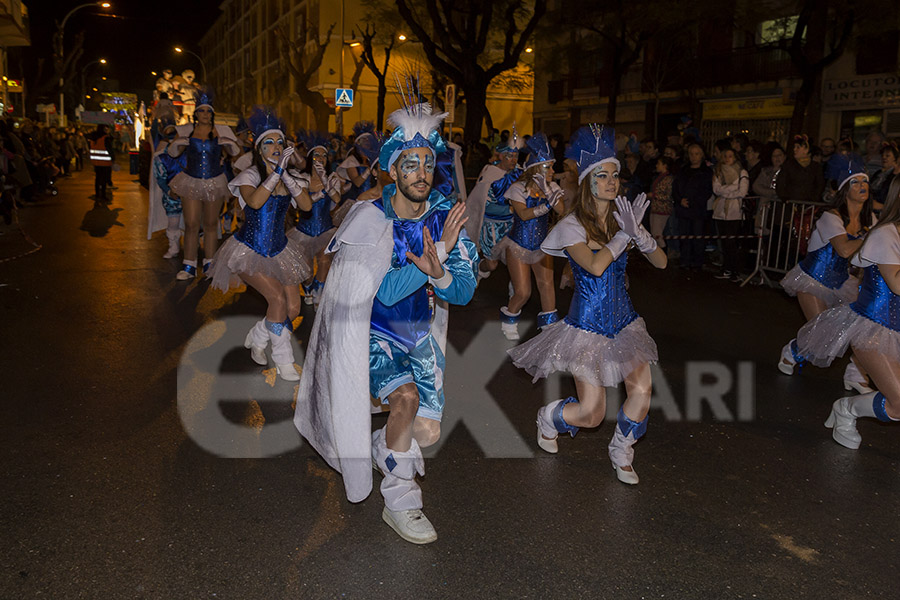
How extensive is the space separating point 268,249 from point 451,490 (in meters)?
3.00

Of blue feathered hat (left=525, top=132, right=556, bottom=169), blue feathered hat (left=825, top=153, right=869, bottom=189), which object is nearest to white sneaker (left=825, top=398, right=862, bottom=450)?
blue feathered hat (left=825, top=153, right=869, bottom=189)

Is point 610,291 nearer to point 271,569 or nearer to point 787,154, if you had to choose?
point 271,569

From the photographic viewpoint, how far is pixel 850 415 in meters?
5.43

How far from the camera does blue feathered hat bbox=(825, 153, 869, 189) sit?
612cm

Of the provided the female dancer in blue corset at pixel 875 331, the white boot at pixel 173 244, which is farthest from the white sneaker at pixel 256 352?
the white boot at pixel 173 244

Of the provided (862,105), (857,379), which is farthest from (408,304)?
(862,105)

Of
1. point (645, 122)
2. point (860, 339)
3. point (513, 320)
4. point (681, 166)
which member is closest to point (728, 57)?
point (645, 122)

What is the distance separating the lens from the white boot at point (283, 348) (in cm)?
660

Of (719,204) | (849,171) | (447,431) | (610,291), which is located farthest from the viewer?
(719,204)

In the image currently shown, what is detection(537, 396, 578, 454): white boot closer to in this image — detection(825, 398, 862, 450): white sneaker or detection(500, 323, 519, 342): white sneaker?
detection(825, 398, 862, 450): white sneaker

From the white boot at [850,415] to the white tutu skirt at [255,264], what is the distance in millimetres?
4140

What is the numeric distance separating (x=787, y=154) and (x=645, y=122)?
24304mm

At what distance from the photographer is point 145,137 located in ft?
93.0

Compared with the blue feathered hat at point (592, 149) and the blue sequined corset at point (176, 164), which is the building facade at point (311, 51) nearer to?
the blue sequined corset at point (176, 164)
